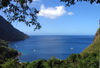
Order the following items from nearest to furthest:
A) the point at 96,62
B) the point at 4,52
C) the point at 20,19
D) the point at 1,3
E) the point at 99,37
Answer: the point at 1,3 → the point at 20,19 → the point at 96,62 → the point at 99,37 → the point at 4,52

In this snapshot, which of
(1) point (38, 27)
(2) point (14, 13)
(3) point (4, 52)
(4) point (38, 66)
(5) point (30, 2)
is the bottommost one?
(3) point (4, 52)

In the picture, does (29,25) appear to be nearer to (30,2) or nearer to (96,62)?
(30,2)

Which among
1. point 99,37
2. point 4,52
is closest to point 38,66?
point 99,37

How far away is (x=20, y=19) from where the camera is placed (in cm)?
848

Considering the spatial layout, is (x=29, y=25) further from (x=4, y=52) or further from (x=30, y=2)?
(x=4, y=52)

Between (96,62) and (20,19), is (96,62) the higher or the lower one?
the lower one

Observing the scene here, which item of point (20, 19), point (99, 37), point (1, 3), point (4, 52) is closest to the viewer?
point (1, 3)

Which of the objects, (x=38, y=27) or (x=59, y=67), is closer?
(x=38, y=27)

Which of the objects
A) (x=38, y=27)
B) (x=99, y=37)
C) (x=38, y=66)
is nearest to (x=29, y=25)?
(x=38, y=27)

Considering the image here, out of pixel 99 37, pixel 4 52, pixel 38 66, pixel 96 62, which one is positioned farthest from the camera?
pixel 4 52

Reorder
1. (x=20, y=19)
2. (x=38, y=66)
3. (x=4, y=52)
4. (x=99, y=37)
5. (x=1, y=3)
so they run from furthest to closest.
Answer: (x=4, y=52)
(x=99, y=37)
(x=38, y=66)
(x=20, y=19)
(x=1, y=3)

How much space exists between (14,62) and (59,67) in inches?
164

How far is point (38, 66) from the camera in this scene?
14750 mm

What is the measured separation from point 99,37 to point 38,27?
219ft
